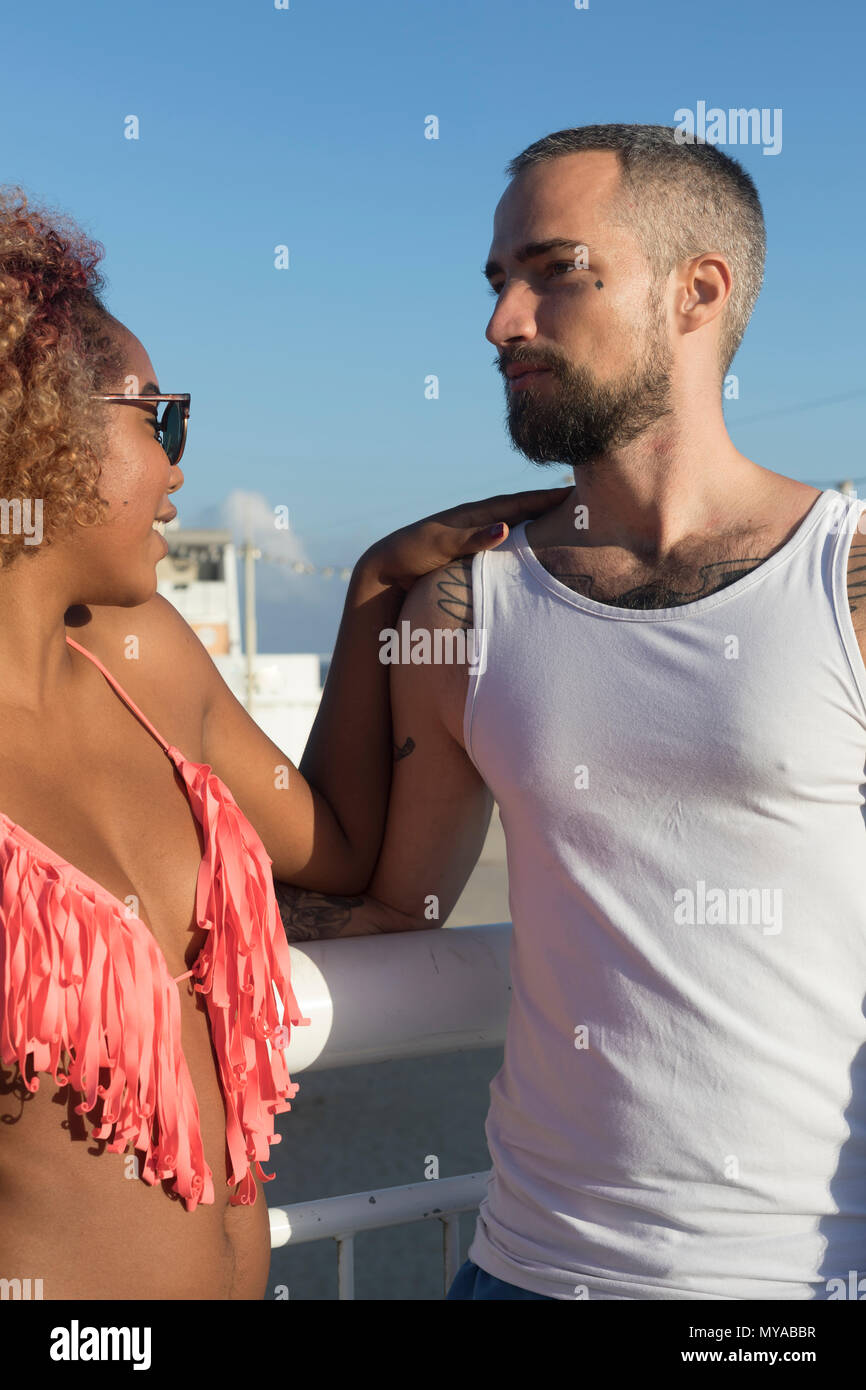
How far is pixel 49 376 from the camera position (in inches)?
67.9

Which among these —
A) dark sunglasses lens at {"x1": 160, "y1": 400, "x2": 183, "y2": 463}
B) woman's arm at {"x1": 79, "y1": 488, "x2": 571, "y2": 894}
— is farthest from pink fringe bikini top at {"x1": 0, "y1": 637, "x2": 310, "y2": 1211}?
dark sunglasses lens at {"x1": 160, "y1": 400, "x2": 183, "y2": 463}

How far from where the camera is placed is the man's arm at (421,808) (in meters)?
2.35

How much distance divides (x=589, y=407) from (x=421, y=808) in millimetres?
825

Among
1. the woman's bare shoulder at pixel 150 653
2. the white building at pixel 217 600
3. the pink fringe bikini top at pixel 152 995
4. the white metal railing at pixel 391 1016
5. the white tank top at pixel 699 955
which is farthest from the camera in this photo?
the white building at pixel 217 600

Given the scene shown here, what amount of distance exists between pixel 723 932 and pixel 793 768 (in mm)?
282

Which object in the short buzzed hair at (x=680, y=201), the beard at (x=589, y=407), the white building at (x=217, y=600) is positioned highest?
the short buzzed hair at (x=680, y=201)

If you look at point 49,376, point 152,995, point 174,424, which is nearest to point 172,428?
point 174,424

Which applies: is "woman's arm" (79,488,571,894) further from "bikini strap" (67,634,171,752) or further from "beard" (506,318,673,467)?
"bikini strap" (67,634,171,752)

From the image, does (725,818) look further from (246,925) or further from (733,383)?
(733,383)

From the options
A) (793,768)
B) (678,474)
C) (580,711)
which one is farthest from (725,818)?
(678,474)

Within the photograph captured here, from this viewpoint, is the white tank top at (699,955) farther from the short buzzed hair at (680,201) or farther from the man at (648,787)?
the short buzzed hair at (680,201)

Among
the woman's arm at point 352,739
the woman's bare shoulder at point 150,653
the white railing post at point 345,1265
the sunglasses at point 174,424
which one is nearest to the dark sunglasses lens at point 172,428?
the sunglasses at point 174,424

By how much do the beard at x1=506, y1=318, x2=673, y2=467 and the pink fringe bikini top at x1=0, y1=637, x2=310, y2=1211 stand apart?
894 millimetres

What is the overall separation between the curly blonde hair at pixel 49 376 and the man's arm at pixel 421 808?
29.9 inches
